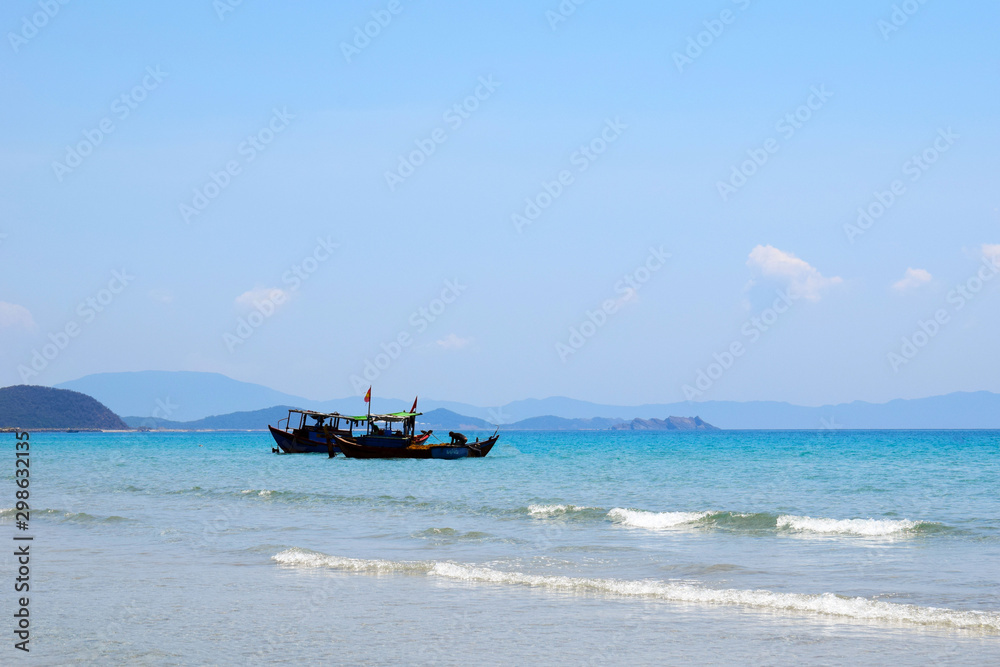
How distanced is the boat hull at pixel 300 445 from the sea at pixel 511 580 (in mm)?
36312

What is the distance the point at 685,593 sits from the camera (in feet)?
45.1

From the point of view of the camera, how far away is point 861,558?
17109 millimetres

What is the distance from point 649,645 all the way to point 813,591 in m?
4.38

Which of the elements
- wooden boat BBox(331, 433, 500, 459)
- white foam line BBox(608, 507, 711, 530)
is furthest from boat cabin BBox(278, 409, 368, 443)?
white foam line BBox(608, 507, 711, 530)

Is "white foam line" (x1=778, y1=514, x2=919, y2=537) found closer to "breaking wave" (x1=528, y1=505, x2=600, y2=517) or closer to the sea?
the sea

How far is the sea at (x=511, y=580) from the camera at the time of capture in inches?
413

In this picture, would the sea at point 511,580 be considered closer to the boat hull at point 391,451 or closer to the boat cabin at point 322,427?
the boat hull at point 391,451

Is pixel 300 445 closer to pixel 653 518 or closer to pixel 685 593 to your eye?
pixel 653 518

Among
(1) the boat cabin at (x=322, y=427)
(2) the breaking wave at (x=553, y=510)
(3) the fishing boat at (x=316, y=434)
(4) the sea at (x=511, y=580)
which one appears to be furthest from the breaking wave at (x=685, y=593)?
(1) the boat cabin at (x=322, y=427)

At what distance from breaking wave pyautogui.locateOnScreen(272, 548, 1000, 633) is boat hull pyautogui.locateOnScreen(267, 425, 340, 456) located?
50.0 metres

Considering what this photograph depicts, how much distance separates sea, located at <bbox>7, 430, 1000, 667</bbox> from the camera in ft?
34.4

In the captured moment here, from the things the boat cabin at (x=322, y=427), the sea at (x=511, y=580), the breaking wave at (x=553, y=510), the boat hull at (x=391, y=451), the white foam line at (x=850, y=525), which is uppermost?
the boat cabin at (x=322, y=427)

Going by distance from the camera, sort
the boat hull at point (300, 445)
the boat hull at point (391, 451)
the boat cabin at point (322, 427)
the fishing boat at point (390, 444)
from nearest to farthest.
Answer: the fishing boat at point (390, 444), the boat hull at point (391, 451), the boat cabin at point (322, 427), the boat hull at point (300, 445)

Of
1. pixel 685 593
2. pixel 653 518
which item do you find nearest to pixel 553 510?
pixel 653 518
